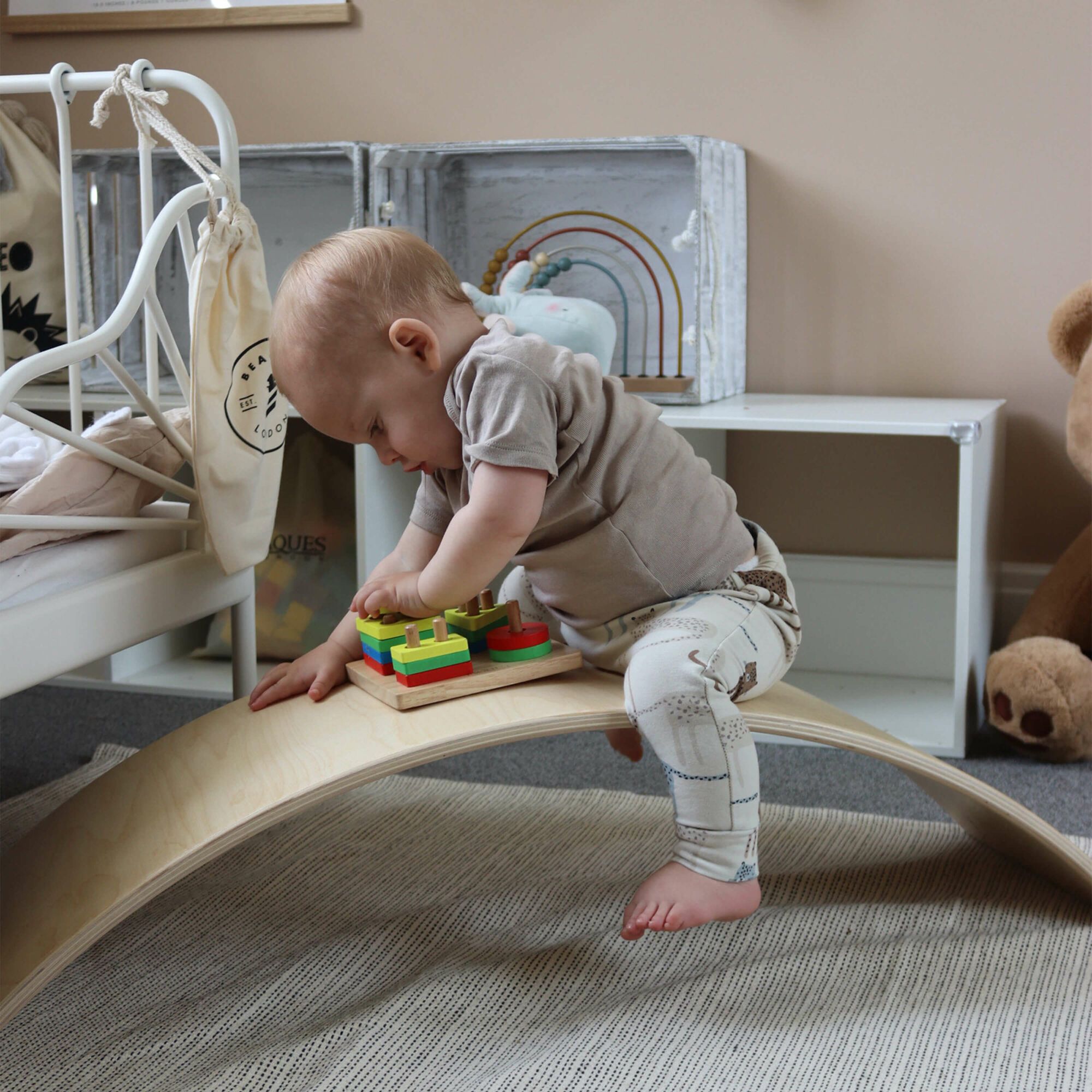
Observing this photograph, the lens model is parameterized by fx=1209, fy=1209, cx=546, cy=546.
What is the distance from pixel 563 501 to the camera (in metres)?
1.07

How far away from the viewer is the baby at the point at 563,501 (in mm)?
991

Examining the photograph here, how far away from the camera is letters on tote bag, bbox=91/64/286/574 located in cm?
113

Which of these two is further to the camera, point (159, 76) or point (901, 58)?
point (901, 58)

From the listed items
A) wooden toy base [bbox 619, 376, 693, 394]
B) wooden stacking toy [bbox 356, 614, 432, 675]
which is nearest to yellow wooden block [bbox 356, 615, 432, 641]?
wooden stacking toy [bbox 356, 614, 432, 675]

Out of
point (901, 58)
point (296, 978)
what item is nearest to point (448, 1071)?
point (296, 978)

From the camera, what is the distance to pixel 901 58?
1830 mm

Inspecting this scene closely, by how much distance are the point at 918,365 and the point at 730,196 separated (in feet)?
1.32

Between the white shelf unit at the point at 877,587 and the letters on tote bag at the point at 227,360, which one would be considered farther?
the white shelf unit at the point at 877,587

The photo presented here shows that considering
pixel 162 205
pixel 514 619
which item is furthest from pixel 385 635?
pixel 162 205

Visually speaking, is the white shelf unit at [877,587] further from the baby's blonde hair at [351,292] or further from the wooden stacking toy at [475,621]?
the baby's blonde hair at [351,292]

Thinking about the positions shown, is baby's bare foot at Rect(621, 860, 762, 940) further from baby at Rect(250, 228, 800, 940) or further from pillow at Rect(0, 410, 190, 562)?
pillow at Rect(0, 410, 190, 562)

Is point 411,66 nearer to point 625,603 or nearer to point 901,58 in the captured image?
point 901,58

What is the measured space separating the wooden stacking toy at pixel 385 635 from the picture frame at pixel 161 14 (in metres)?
1.37

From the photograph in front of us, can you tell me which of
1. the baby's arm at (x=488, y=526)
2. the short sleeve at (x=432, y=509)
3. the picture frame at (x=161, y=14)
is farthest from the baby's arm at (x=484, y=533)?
the picture frame at (x=161, y=14)
